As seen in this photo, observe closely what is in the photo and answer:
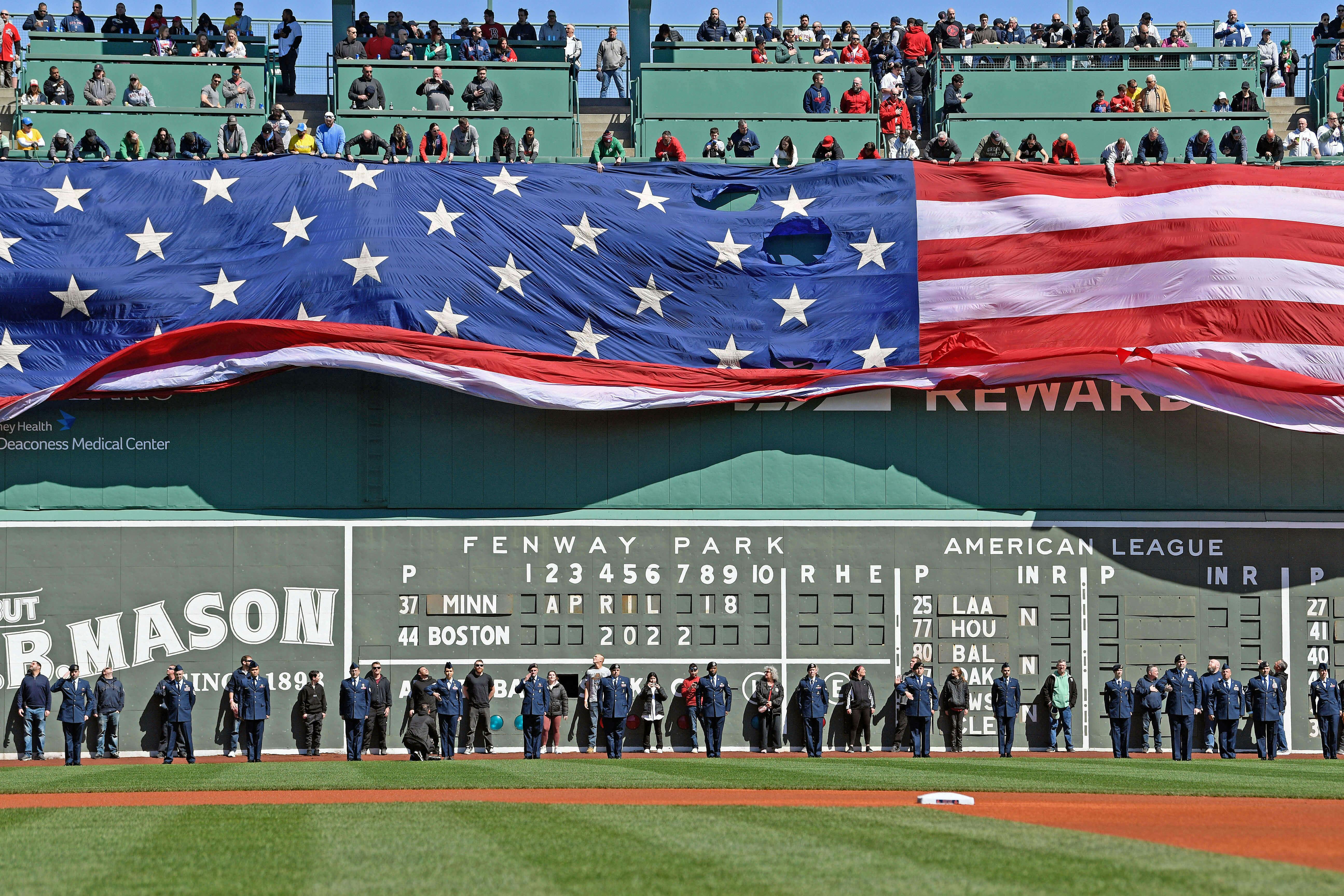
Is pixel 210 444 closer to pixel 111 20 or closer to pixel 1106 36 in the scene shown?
pixel 111 20

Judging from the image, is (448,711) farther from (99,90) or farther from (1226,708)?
(99,90)

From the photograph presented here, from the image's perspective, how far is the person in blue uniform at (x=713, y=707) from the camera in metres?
23.8

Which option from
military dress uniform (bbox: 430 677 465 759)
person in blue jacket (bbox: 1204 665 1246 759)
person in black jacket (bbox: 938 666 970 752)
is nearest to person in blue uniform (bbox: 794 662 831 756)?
person in black jacket (bbox: 938 666 970 752)

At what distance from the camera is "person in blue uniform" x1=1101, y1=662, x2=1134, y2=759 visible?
23953mm

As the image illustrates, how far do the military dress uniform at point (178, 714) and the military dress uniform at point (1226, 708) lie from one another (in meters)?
16.0

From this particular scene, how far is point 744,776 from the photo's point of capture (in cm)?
1878

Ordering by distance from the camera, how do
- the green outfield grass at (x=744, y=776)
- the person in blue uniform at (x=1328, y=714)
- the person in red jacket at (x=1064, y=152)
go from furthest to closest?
the person in red jacket at (x=1064, y=152) → the person in blue uniform at (x=1328, y=714) → the green outfield grass at (x=744, y=776)

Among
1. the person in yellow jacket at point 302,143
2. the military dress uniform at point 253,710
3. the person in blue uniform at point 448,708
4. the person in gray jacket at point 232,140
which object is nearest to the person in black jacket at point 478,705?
the person in blue uniform at point 448,708

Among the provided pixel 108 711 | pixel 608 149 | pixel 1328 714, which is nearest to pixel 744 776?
pixel 108 711

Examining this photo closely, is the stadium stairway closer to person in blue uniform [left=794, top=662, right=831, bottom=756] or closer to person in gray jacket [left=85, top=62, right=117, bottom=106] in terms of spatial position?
person in gray jacket [left=85, top=62, right=117, bottom=106]

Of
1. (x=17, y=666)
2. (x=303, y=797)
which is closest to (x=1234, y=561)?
(x=303, y=797)

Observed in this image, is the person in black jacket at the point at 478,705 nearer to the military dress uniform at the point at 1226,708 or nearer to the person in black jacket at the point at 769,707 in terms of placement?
the person in black jacket at the point at 769,707

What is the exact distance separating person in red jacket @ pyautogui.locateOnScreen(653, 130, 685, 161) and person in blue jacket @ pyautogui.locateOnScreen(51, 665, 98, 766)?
1319 cm

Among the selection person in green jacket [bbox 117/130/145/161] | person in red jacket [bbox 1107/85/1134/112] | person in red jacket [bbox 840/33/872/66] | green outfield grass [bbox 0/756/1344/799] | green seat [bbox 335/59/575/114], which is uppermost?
person in red jacket [bbox 840/33/872/66]
